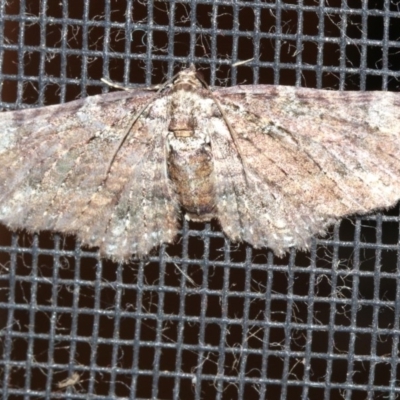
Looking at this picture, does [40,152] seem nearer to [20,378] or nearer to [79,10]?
[79,10]

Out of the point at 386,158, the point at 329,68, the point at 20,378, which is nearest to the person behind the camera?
the point at 386,158

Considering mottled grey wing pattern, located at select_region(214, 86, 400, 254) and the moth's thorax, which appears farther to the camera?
the moth's thorax

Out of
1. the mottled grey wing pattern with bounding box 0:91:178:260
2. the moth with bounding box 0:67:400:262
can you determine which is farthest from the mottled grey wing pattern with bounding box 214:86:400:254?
the mottled grey wing pattern with bounding box 0:91:178:260

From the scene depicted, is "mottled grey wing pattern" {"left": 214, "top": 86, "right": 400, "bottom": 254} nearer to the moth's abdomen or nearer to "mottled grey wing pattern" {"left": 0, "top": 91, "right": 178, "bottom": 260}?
the moth's abdomen

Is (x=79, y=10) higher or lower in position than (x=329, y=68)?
higher

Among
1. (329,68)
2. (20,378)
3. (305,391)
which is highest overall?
(329,68)

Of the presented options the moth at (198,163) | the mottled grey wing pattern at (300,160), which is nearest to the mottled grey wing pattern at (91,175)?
the moth at (198,163)

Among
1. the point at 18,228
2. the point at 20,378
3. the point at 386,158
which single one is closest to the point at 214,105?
the point at 386,158

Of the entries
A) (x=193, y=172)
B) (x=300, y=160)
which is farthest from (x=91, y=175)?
(x=300, y=160)

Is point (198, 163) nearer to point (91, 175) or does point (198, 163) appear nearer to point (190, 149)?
point (190, 149)

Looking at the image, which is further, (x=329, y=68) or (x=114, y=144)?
(x=329, y=68)
